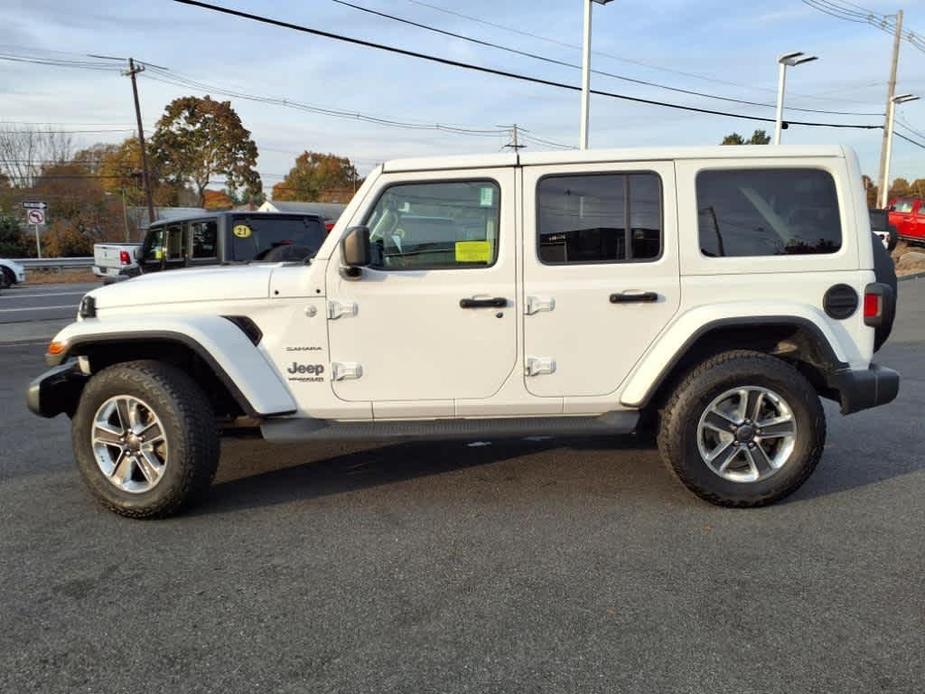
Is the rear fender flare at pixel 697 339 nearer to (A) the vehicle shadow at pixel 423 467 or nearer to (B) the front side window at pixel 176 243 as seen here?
(A) the vehicle shadow at pixel 423 467

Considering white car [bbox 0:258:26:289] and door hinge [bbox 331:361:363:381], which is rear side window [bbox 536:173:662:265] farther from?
white car [bbox 0:258:26:289]

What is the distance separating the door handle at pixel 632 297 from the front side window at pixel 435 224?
73cm

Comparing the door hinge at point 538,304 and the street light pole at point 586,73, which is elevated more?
the street light pole at point 586,73

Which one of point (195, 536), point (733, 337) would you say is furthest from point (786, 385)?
point (195, 536)

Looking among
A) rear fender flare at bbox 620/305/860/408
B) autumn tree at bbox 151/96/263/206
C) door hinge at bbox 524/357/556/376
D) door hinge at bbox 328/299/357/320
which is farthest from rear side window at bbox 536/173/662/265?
autumn tree at bbox 151/96/263/206

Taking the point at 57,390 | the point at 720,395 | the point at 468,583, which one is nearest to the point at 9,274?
the point at 57,390

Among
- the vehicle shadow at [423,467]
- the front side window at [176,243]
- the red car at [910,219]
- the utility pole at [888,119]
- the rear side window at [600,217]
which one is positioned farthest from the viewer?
the utility pole at [888,119]

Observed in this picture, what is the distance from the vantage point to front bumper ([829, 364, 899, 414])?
3807mm

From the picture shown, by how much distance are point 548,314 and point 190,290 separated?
2007mm

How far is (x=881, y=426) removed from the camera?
5504 mm

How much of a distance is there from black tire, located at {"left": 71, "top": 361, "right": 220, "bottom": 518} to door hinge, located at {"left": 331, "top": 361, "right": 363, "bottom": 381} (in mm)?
727

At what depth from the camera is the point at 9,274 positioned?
22156mm

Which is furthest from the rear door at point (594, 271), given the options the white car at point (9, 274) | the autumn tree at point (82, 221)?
the autumn tree at point (82, 221)

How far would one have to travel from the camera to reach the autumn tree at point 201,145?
52281 millimetres
